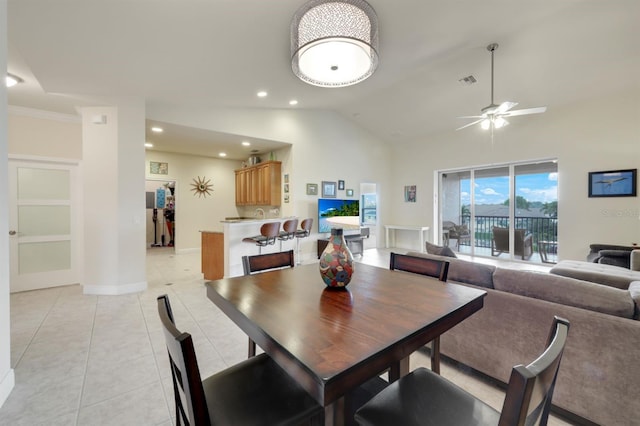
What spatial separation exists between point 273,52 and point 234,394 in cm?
337

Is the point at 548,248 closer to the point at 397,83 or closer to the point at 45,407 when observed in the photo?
the point at 397,83

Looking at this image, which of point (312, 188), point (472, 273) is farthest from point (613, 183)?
point (312, 188)

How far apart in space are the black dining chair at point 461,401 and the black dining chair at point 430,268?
1.70 feet

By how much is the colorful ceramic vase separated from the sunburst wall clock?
22.3 feet

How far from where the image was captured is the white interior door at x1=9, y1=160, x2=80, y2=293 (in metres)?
3.86

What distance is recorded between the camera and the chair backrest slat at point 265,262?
185cm

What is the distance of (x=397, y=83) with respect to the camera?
5.23 m

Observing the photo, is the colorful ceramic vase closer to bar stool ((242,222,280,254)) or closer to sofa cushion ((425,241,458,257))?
sofa cushion ((425,241,458,257))

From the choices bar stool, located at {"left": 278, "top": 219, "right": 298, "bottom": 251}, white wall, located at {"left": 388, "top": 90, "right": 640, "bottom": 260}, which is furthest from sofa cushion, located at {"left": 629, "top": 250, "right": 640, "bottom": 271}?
bar stool, located at {"left": 278, "top": 219, "right": 298, "bottom": 251}

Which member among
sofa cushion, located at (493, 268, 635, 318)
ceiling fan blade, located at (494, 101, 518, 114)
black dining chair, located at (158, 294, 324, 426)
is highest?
ceiling fan blade, located at (494, 101, 518, 114)

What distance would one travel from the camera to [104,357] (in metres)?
2.27

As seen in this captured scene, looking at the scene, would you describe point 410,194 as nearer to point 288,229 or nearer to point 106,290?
point 288,229

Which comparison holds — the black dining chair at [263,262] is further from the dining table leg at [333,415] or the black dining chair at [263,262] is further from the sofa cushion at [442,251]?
the sofa cushion at [442,251]

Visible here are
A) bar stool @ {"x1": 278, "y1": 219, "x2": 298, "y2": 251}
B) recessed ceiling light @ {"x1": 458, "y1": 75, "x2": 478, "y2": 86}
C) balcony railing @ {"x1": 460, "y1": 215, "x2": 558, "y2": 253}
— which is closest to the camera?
recessed ceiling light @ {"x1": 458, "y1": 75, "x2": 478, "y2": 86}
